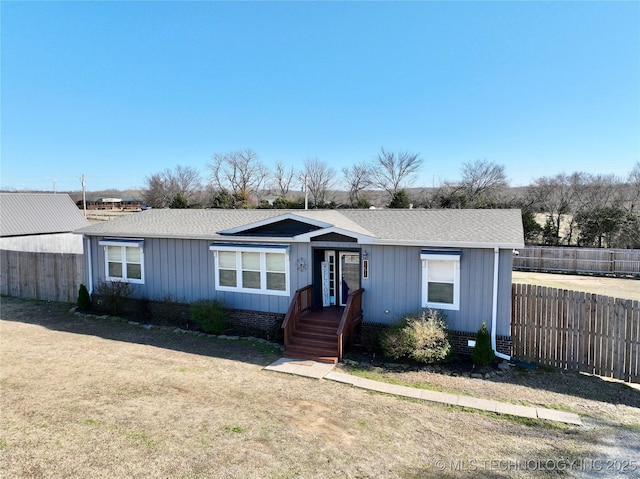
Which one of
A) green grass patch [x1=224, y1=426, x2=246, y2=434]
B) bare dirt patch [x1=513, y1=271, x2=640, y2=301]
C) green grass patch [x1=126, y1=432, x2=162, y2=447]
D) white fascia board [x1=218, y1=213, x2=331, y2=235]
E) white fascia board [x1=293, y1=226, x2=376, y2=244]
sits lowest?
bare dirt patch [x1=513, y1=271, x2=640, y2=301]

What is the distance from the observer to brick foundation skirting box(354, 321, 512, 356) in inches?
414

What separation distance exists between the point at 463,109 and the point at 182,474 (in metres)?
34.2

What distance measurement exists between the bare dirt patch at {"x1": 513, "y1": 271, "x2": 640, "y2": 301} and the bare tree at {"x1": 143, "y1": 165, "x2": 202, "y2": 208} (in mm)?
56425

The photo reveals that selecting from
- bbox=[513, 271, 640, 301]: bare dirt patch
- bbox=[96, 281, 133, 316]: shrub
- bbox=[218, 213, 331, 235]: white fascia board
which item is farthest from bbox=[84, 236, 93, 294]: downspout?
bbox=[513, 271, 640, 301]: bare dirt patch

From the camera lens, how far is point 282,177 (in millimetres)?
69812

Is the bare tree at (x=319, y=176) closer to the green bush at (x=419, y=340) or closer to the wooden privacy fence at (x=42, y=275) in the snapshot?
the wooden privacy fence at (x=42, y=275)

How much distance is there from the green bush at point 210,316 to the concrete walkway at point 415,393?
2.93 metres

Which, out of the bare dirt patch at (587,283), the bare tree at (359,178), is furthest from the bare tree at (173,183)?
the bare dirt patch at (587,283)

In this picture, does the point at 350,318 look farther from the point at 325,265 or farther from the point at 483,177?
the point at 483,177

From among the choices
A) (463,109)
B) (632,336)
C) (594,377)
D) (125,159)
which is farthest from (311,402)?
(125,159)

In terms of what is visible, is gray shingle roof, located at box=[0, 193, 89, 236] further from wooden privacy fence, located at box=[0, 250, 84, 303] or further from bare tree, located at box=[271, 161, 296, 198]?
bare tree, located at box=[271, 161, 296, 198]

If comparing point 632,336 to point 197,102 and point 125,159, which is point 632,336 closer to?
point 197,102

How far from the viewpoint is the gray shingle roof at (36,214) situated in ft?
81.7

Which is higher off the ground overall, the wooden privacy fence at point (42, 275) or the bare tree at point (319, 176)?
the bare tree at point (319, 176)
